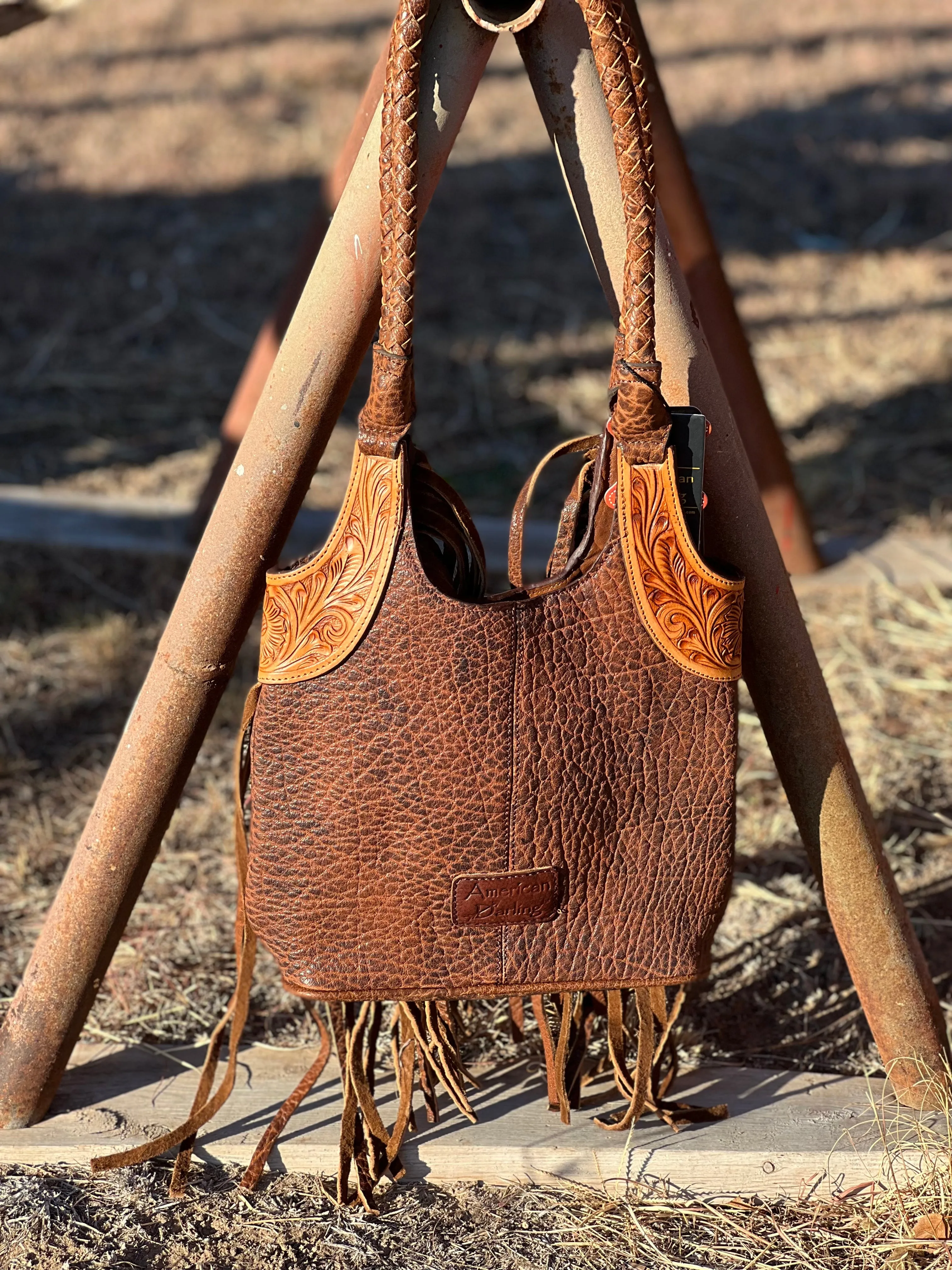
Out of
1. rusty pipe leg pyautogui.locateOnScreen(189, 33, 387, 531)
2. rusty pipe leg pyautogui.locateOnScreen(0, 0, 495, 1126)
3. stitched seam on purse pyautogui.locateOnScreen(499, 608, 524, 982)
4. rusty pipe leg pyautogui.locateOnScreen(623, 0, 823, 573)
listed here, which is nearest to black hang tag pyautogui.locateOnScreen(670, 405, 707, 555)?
stitched seam on purse pyautogui.locateOnScreen(499, 608, 524, 982)

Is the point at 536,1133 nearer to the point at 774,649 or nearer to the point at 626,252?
the point at 774,649

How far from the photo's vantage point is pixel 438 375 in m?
4.22

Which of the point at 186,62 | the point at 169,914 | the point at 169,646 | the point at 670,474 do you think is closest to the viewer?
the point at 670,474

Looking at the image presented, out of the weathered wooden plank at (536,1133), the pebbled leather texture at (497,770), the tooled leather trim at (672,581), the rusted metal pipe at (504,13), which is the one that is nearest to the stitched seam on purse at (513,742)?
the pebbled leather texture at (497,770)

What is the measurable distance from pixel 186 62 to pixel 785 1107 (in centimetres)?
770

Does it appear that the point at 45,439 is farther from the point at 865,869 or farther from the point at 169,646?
the point at 865,869

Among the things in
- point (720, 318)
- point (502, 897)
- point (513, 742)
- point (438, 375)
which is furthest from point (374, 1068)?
point (438, 375)

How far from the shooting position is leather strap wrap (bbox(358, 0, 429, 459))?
1146 millimetres

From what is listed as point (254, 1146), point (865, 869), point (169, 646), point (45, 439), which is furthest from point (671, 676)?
point (45, 439)

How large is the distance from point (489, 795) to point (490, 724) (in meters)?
0.07

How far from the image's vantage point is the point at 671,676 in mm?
1242

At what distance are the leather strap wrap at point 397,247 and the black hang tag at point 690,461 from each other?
0.26 meters

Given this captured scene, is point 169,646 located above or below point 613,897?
above

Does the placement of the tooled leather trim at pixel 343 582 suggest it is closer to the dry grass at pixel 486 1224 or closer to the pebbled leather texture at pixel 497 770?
the pebbled leather texture at pixel 497 770
